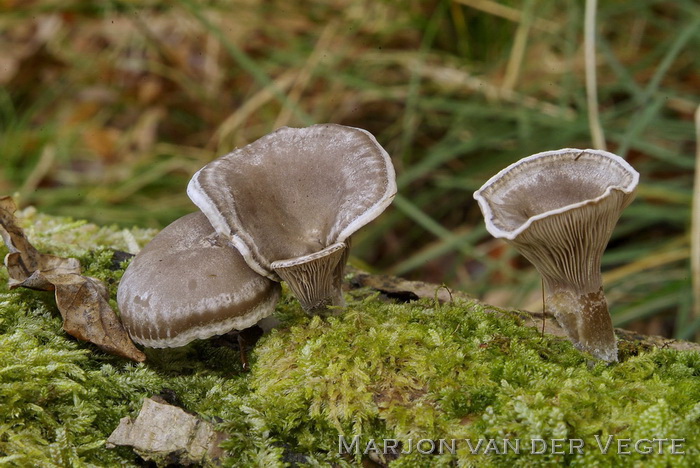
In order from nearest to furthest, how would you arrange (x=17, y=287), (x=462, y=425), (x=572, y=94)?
(x=462, y=425), (x=17, y=287), (x=572, y=94)

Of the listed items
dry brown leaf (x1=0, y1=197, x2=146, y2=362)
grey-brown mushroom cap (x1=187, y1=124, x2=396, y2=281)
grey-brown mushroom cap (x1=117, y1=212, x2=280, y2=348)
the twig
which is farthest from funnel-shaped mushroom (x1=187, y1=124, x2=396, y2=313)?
the twig

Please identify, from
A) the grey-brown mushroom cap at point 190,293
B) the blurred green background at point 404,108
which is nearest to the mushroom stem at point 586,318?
the grey-brown mushroom cap at point 190,293

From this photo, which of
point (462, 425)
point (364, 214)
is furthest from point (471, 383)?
point (364, 214)

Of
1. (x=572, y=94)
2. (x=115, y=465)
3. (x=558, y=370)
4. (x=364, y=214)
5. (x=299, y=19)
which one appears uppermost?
(x=299, y=19)

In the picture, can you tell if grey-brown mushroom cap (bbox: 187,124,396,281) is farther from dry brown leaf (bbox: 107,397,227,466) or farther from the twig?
the twig

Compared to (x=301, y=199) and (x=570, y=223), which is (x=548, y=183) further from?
(x=301, y=199)

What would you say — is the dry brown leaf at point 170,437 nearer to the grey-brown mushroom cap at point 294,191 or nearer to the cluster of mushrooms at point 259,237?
the cluster of mushrooms at point 259,237

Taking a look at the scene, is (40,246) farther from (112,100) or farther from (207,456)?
(112,100)

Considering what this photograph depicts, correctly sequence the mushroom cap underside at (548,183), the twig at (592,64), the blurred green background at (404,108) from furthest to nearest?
the blurred green background at (404,108) → the twig at (592,64) → the mushroom cap underside at (548,183)
